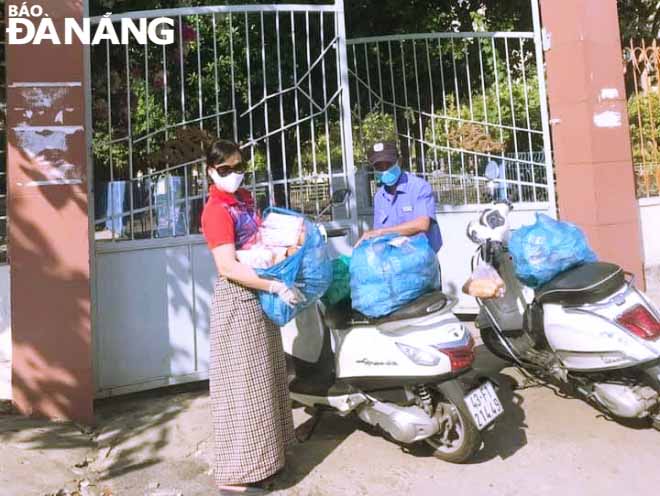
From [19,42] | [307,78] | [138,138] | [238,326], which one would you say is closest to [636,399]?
[238,326]

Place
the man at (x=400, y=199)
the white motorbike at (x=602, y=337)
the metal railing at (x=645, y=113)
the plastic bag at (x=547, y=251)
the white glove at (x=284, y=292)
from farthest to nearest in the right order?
the metal railing at (x=645, y=113) → the man at (x=400, y=199) → the plastic bag at (x=547, y=251) → the white motorbike at (x=602, y=337) → the white glove at (x=284, y=292)

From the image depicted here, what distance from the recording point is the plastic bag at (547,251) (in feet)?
10.8

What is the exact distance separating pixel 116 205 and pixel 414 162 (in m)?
2.79

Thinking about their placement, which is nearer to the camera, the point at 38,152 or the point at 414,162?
the point at 38,152

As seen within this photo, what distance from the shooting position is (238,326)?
2777 millimetres

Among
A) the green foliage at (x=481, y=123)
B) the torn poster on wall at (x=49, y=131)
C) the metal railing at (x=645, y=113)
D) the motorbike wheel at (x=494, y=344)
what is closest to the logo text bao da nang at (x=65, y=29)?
the torn poster on wall at (x=49, y=131)

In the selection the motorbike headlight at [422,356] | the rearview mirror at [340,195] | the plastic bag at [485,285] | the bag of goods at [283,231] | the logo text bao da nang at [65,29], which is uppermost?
the logo text bao da nang at [65,29]

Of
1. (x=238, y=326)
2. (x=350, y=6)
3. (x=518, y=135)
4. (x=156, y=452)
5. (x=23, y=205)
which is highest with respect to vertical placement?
(x=350, y=6)

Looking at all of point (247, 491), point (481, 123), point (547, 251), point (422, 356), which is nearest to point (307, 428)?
point (247, 491)

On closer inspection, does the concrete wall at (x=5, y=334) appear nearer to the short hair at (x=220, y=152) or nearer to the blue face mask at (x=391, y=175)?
the short hair at (x=220, y=152)

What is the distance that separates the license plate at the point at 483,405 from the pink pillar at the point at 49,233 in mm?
2149

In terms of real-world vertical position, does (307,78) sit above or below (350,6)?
below

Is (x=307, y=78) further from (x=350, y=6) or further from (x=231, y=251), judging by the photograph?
(x=350, y=6)

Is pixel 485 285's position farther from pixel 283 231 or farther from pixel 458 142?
pixel 458 142
